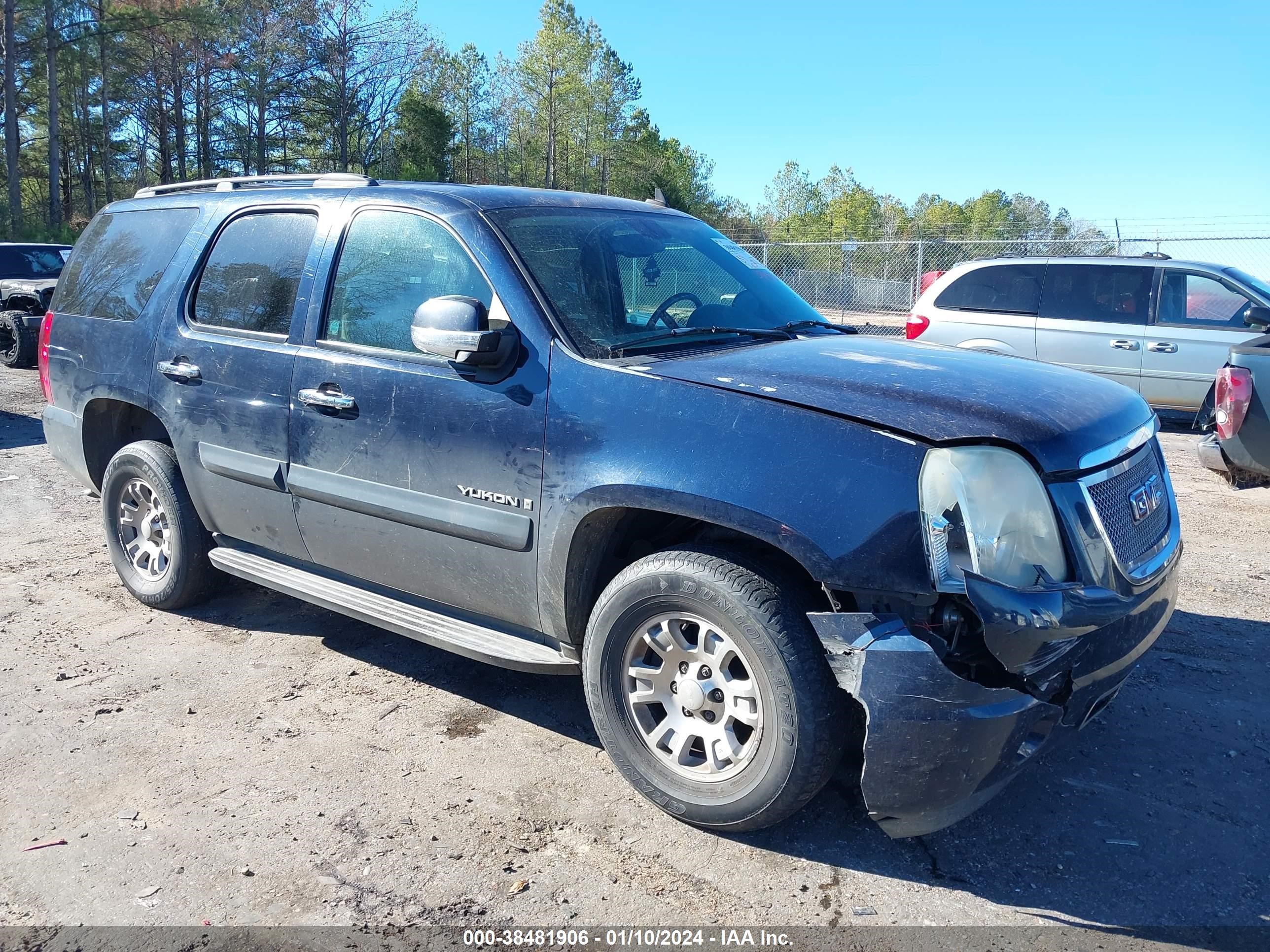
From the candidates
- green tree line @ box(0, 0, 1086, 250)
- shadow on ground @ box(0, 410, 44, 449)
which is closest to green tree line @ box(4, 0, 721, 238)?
green tree line @ box(0, 0, 1086, 250)

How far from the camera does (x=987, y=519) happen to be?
8.08 ft

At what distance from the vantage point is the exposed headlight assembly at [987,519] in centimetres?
245

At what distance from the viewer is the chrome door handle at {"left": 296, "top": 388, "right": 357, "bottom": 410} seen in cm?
359

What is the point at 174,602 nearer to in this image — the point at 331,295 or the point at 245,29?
the point at 331,295

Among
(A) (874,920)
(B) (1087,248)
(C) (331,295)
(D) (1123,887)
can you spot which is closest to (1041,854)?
(D) (1123,887)

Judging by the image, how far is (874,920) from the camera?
99.3 inches

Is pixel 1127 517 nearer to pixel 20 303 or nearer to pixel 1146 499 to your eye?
pixel 1146 499

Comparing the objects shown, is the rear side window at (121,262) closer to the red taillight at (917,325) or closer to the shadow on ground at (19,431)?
the shadow on ground at (19,431)

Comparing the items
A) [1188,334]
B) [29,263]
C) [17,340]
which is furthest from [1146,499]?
[29,263]

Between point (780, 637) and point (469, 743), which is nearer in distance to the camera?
point (780, 637)

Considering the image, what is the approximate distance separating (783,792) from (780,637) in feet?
1.48

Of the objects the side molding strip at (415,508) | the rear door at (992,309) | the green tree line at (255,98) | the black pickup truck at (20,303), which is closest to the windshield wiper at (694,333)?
the side molding strip at (415,508)

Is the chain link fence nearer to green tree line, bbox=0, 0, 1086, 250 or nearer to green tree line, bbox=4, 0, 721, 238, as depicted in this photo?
green tree line, bbox=0, 0, 1086, 250

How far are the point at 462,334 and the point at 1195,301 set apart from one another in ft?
29.6
